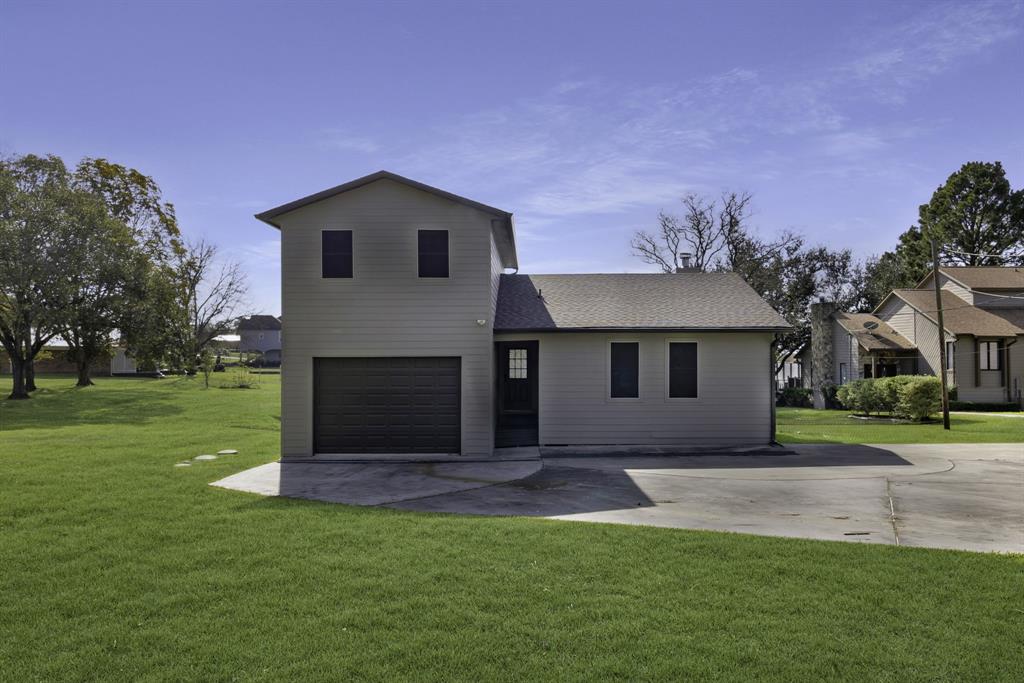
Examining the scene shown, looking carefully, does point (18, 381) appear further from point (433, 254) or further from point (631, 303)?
point (631, 303)

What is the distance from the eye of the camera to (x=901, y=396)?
2344cm

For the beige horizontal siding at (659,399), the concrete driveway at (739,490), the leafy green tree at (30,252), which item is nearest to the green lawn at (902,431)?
the beige horizontal siding at (659,399)

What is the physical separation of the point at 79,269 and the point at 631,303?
87.5 feet

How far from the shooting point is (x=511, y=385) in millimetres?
19594

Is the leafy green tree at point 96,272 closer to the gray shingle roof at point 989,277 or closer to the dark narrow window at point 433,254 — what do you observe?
the dark narrow window at point 433,254

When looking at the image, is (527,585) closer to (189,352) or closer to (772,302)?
(772,302)

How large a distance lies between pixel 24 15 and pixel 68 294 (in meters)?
21.5

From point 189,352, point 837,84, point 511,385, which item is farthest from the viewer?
point 189,352

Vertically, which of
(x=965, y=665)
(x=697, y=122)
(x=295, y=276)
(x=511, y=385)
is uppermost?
(x=697, y=122)

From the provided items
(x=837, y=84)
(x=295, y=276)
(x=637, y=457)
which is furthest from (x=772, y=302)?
(x=295, y=276)

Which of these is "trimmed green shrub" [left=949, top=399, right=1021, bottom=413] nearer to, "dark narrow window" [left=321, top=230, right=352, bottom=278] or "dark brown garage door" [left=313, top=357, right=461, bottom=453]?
"dark brown garage door" [left=313, top=357, right=461, bottom=453]

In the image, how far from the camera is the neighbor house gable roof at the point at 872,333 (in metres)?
33.0

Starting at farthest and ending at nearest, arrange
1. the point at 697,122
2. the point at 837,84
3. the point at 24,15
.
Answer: the point at 697,122 → the point at 837,84 → the point at 24,15

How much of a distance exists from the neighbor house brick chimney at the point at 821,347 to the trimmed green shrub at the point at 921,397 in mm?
11503
